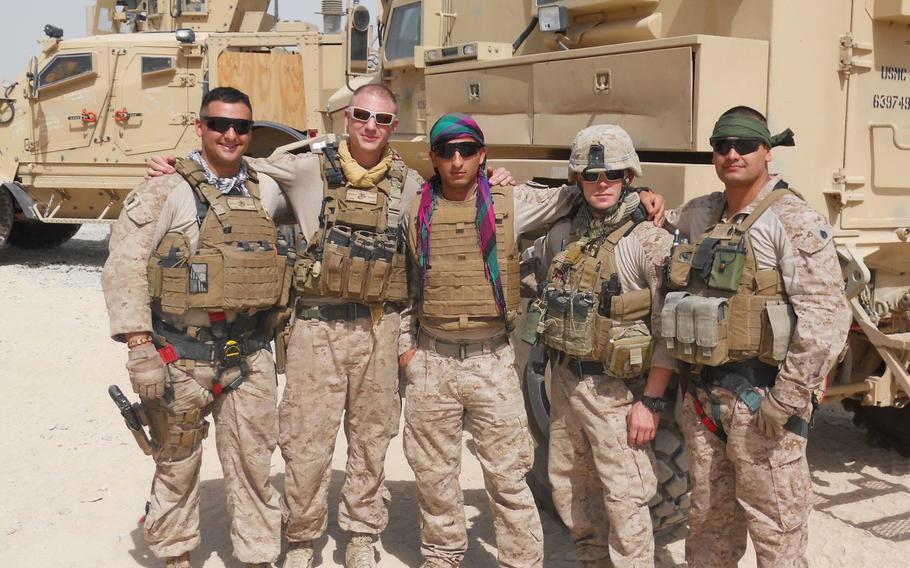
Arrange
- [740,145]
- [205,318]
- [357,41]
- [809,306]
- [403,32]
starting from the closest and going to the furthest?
1. [809,306]
2. [740,145]
3. [205,318]
4. [403,32]
5. [357,41]

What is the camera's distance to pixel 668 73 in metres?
3.68

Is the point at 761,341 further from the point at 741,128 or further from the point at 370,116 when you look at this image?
the point at 370,116

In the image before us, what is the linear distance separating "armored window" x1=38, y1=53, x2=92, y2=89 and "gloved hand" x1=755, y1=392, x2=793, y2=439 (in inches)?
406

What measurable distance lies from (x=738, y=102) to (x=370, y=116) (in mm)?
1401

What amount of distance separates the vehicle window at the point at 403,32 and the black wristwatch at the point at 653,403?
3147mm

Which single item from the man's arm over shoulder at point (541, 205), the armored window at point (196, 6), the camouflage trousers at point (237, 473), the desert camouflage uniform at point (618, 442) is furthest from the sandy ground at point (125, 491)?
the armored window at point (196, 6)

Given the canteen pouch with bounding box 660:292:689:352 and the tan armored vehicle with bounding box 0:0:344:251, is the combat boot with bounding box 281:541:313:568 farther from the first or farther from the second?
the tan armored vehicle with bounding box 0:0:344:251

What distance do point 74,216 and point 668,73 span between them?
10.1 m

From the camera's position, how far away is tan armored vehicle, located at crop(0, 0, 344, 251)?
1092 cm

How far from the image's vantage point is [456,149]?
3.41 m

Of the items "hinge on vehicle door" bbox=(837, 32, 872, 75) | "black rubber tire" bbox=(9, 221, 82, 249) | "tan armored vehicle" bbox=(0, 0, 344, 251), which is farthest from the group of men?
"black rubber tire" bbox=(9, 221, 82, 249)

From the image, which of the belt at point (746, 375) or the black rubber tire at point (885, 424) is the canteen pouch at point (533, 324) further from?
the black rubber tire at point (885, 424)

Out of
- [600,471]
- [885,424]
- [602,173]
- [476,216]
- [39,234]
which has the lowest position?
[885,424]

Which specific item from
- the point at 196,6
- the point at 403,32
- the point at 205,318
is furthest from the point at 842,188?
the point at 196,6
